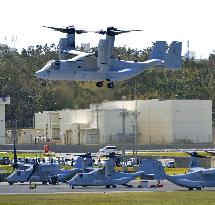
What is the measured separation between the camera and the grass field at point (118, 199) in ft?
309

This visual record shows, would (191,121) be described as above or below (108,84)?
below

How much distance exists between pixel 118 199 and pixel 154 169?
19789 mm

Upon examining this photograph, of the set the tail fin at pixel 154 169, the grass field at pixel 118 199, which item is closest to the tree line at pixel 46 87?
the tail fin at pixel 154 169

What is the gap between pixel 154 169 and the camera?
118m

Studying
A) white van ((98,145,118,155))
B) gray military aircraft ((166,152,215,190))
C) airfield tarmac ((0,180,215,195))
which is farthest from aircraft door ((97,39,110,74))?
white van ((98,145,118,155))

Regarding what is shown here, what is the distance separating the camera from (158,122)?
15225cm

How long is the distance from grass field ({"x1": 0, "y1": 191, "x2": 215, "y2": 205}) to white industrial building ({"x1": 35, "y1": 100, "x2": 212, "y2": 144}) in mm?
29885

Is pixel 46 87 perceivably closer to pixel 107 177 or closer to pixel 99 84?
pixel 107 177

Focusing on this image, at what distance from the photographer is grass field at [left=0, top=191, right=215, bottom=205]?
309 ft

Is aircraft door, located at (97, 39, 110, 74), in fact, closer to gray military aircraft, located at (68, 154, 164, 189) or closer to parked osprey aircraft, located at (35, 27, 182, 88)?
parked osprey aircraft, located at (35, 27, 182, 88)

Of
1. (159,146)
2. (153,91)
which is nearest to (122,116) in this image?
(159,146)

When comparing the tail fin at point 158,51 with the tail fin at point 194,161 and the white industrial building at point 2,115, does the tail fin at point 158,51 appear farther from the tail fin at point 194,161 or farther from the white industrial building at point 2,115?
the white industrial building at point 2,115

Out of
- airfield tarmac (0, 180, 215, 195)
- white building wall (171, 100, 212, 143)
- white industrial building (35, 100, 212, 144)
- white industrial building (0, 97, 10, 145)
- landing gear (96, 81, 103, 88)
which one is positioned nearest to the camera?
landing gear (96, 81, 103, 88)

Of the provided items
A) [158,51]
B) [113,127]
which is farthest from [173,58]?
[113,127]
